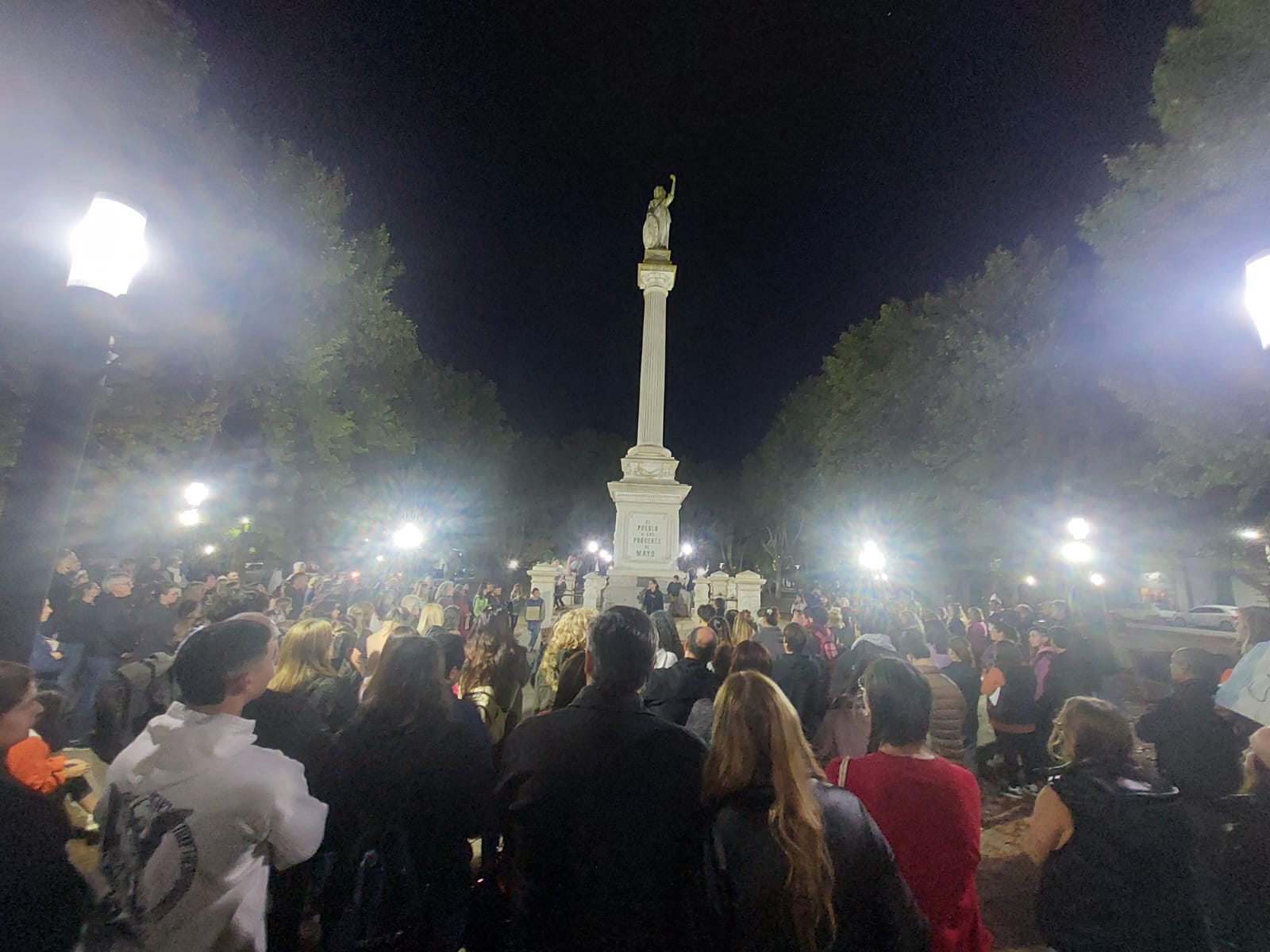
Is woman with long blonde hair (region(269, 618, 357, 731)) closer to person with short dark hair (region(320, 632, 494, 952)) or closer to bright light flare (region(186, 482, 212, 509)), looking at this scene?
person with short dark hair (region(320, 632, 494, 952))

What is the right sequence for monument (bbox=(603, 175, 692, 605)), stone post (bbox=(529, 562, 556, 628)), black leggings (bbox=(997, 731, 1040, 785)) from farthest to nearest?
monument (bbox=(603, 175, 692, 605)), stone post (bbox=(529, 562, 556, 628)), black leggings (bbox=(997, 731, 1040, 785))

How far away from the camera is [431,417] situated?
35000 mm

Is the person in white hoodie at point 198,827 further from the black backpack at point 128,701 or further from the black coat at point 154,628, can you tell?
the black coat at point 154,628

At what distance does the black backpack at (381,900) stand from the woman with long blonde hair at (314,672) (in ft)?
5.41

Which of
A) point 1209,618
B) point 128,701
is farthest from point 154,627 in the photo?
point 1209,618

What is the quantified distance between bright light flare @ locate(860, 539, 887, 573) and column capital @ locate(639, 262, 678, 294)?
14.2 meters

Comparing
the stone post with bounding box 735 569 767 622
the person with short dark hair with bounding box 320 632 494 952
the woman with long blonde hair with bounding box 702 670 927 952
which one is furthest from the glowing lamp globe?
the stone post with bounding box 735 569 767 622

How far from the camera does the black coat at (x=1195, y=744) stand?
3.88 metres

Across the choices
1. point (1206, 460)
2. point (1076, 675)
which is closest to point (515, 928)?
point (1076, 675)

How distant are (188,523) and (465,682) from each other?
19.3 m

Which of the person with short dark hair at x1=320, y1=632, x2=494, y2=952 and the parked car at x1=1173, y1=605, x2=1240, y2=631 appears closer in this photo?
the person with short dark hair at x1=320, y1=632, x2=494, y2=952

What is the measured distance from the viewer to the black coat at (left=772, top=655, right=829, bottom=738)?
545 cm

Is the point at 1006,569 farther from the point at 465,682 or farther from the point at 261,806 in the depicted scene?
the point at 261,806

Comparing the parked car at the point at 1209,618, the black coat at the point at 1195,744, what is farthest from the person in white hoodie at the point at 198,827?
the parked car at the point at 1209,618
